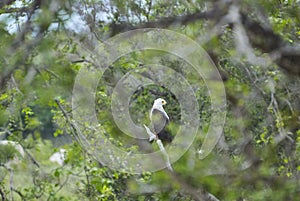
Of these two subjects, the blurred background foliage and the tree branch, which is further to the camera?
the tree branch

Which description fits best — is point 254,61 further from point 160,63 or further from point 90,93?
point 90,93

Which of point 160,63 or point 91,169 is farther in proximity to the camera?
point 91,169

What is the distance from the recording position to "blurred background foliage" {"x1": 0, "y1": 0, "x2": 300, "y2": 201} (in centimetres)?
59

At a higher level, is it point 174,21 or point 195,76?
point 174,21

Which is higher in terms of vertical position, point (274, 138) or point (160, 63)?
point (160, 63)

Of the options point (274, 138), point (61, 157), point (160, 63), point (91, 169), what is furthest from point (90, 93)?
point (61, 157)

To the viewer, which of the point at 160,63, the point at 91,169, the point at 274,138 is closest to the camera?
the point at 160,63

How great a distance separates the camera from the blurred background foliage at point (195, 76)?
1.95 ft

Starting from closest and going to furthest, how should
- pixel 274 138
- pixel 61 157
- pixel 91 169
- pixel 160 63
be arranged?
pixel 160 63, pixel 274 138, pixel 91 169, pixel 61 157

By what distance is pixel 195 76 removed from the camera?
87cm

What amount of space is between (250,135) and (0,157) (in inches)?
18.3

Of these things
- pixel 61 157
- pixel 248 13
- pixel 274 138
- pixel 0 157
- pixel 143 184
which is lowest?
pixel 61 157

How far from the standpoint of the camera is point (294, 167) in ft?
3.20

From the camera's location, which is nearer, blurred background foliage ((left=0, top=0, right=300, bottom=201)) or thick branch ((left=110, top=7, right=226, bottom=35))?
blurred background foliage ((left=0, top=0, right=300, bottom=201))
